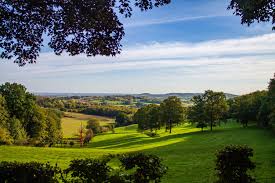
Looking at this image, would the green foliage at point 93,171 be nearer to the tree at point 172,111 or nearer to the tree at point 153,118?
the tree at point 172,111

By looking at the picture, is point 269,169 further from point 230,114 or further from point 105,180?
point 230,114

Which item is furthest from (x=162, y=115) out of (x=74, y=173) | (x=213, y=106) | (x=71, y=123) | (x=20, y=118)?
(x=74, y=173)

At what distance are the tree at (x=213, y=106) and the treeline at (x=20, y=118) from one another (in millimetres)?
41862

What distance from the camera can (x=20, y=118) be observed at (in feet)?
291

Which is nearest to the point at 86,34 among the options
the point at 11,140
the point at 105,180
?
the point at 105,180

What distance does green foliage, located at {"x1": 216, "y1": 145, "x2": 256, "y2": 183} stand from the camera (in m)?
17.9

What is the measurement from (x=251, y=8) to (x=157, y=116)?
10388cm

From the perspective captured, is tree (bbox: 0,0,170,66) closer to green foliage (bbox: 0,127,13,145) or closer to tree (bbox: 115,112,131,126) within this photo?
green foliage (bbox: 0,127,13,145)

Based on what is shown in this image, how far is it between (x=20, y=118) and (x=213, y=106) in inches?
1939

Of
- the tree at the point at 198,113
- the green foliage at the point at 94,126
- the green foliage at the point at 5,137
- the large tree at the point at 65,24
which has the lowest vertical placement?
the green foliage at the point at 94,126

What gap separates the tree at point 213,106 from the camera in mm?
105250

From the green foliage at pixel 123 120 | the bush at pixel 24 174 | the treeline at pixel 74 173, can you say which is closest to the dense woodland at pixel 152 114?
the green foliage at pixel 123 120

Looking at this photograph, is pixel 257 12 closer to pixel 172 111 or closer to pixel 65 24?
pixel 65 24

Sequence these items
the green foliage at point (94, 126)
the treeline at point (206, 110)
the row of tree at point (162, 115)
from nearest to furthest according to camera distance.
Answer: the treeline at point (206, 110) < the row of tree at point (162, 115) < the green foliage at point (94, 126)
